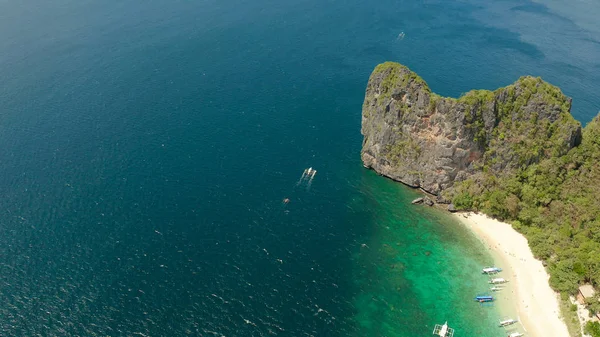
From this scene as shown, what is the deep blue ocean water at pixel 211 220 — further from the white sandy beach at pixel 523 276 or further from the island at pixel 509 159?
the island at pixel 509 159

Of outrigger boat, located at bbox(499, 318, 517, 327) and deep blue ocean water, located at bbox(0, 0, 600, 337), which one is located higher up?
deep blue ocean water, located at bbox(0, 0, 600, 337)

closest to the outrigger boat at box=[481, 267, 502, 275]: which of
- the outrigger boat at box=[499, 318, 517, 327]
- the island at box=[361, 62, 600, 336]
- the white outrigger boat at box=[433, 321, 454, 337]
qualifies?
the island at box=[361, 62, 600, 336]

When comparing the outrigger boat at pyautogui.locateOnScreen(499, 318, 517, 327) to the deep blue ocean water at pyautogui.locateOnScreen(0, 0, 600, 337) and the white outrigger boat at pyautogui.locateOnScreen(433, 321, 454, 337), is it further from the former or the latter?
the white outrigger boat at pyautogui.locateOnScreen(433, 321, 454, 337)

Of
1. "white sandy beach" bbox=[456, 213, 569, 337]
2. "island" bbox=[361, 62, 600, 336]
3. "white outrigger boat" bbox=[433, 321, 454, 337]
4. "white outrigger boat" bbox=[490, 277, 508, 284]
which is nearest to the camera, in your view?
"white outrigger boat" bbox=[433, 321, 454, 337]

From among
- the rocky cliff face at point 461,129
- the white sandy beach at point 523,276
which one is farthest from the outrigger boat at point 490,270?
the rocky cliff face at point 461,129

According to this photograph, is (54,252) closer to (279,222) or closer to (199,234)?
(199,234)

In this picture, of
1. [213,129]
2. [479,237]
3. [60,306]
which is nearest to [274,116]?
[213,129]

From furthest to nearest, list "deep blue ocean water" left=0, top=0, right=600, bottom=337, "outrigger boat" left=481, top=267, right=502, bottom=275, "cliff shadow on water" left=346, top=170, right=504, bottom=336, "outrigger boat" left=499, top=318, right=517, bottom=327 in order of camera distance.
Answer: "outrigger boat" left=481, top=267, right=502, bottom=275 → "deep blue ocean water" left=0, top=0, right=600, bottom=337 → "cliff shadow on water" left=346, top=170, right=504, bottom=336 → "outrigger boat" left=499, top=318, right=517, bottom=327
